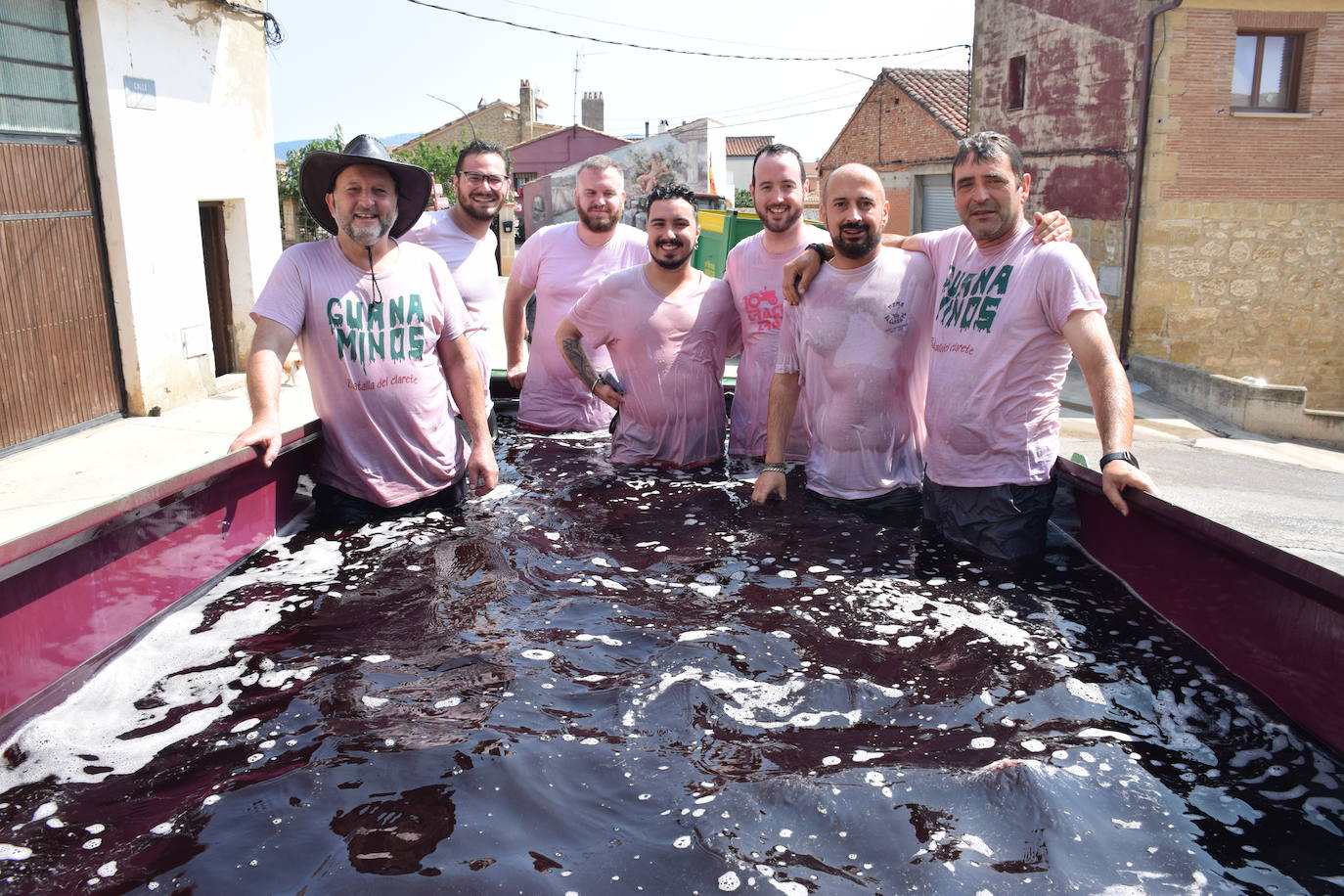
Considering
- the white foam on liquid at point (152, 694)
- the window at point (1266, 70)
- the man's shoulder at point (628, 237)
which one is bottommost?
the white foam on liquid at point (152, 694)

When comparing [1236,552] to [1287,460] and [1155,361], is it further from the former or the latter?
[1155,361]

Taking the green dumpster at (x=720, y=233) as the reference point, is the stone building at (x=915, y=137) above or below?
above

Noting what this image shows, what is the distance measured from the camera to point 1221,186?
1539 cm

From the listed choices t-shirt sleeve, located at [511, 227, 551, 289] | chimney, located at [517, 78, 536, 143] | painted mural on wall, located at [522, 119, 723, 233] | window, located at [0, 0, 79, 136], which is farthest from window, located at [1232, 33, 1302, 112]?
chimney, located at [517, 78, 536, 143]

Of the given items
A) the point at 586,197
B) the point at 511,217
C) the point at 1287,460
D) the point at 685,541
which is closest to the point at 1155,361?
the point at 1287,460

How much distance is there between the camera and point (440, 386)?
4574 millimetres

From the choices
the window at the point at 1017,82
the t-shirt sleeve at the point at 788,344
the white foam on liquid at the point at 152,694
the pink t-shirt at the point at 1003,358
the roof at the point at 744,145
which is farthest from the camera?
the roof at the point at 744,145

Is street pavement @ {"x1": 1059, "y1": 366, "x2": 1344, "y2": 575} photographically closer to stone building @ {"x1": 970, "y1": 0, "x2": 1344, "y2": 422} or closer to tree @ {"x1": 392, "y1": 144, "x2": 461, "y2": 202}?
stone building @ {"x1": 970, "y1": 0, "x2": 1344, "y2": 422}

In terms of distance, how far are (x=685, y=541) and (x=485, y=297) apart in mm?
2136

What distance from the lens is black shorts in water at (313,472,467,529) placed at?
4.51m

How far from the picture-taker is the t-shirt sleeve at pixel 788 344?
4.72m

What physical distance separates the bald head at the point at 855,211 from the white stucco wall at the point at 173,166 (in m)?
8.62

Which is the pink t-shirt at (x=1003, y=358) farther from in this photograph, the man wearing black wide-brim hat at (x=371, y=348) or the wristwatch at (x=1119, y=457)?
the man wearing black wide-brim hat at (x=371, y=348)

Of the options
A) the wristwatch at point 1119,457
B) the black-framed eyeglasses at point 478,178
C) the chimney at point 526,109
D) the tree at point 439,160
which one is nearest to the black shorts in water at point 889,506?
the wristwatch at point 1119,457
